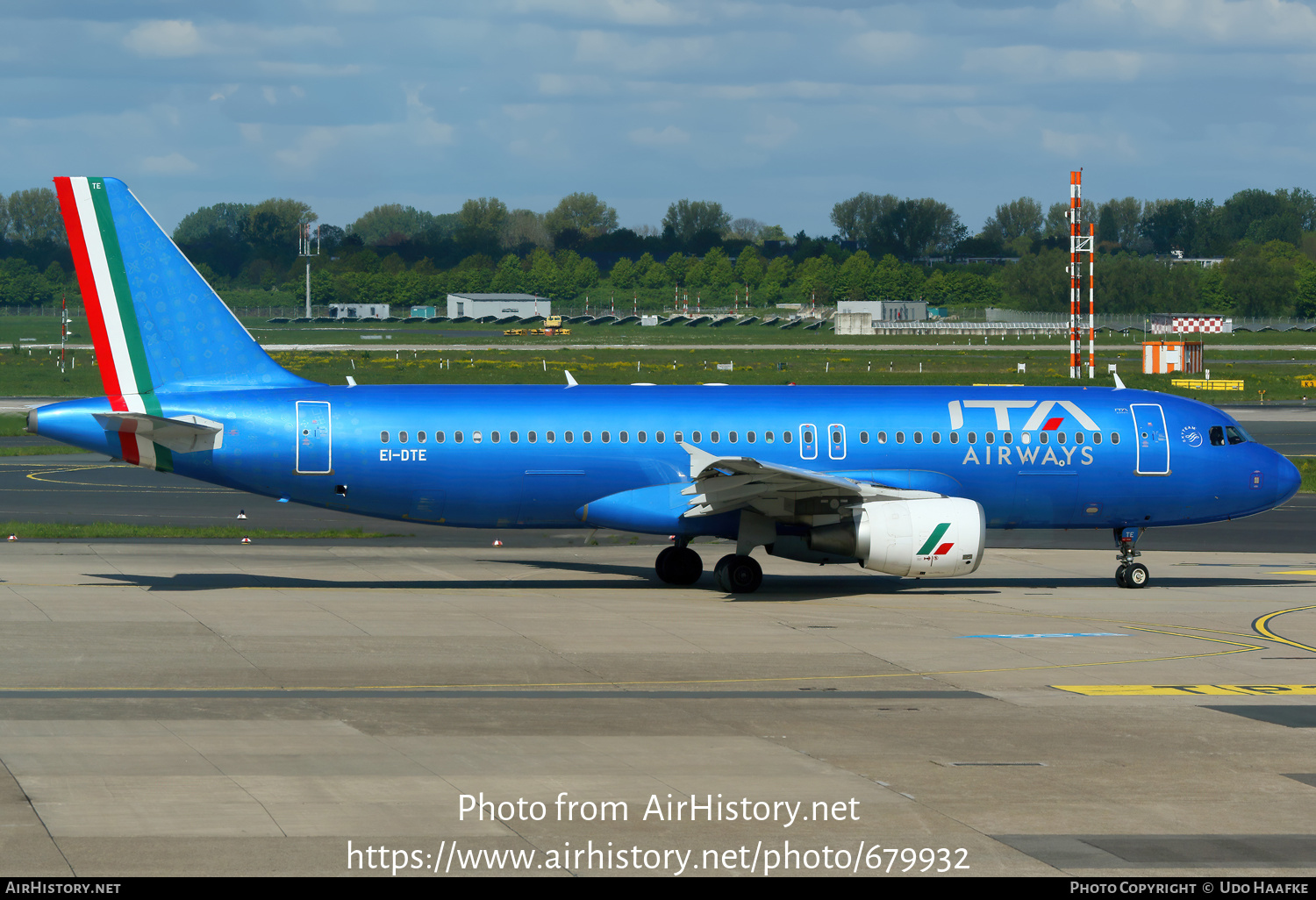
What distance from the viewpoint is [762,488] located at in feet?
91.8

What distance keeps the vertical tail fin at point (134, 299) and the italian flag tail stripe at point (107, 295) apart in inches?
0.7

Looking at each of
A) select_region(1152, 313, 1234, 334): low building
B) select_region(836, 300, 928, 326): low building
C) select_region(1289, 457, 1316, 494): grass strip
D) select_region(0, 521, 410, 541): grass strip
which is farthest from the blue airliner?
select_region(836, 300, 928, 326): low building

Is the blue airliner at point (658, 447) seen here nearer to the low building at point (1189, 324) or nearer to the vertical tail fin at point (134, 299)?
the vertical tail fin at point (134, 299)

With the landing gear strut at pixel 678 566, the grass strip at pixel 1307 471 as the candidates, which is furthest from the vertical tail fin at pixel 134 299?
the grass strip at pixel 1307 471

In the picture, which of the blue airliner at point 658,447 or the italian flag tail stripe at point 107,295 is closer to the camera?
the blue airliner at point 658,447

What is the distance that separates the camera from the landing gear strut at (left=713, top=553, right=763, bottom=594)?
2906 centimetres

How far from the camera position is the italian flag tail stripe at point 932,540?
27.3 meters

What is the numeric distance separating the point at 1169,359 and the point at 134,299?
8715 centimetres

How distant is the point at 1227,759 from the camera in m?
16.4

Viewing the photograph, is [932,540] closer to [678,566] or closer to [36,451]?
[678,566]

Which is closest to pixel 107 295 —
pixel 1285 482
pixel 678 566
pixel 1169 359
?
pixel 678 566

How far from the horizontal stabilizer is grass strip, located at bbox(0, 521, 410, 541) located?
28.6 feet

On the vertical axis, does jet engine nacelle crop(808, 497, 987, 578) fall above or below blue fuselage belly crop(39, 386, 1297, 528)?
below

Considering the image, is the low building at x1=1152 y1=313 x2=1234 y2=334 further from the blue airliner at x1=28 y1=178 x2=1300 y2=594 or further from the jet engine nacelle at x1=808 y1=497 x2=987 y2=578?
the jet engine nacelle at x1=808 y1=497 x2=987 y2=578
